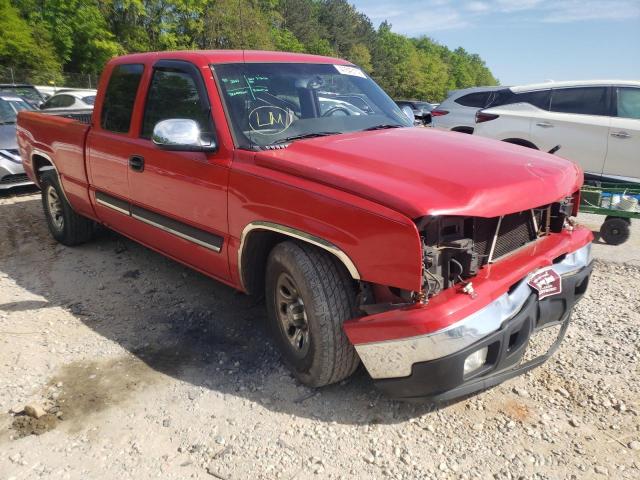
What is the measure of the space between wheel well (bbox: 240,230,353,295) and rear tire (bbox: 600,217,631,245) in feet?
14.3

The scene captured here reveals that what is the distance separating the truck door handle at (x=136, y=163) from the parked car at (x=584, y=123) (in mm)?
5593

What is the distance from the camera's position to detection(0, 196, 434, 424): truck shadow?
9.71ft

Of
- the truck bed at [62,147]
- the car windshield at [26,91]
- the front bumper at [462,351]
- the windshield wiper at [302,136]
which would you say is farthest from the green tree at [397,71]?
the front bumper at [462,351]

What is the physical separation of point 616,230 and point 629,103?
2.19m

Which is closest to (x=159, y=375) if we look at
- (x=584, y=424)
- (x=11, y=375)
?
(x=11, y=375)

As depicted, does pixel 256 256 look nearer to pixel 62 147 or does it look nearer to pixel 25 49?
pixel 62 147

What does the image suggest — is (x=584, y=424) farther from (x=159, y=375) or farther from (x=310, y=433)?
(x=159, y=375)

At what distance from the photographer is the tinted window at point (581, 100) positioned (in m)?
7.04

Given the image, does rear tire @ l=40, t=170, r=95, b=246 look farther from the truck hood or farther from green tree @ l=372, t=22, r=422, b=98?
green tree @ l=372, t=22, r=422, b=98

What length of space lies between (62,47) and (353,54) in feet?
117

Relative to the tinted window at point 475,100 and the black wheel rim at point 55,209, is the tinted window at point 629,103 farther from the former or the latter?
the black wheel rim at point 55,209

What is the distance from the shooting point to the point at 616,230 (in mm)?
5766

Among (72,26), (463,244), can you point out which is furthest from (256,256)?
(72,26)

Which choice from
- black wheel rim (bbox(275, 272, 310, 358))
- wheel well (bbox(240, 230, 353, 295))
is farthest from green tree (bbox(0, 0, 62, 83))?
black wheel rim (bbox(275, 272, 310, 358))
